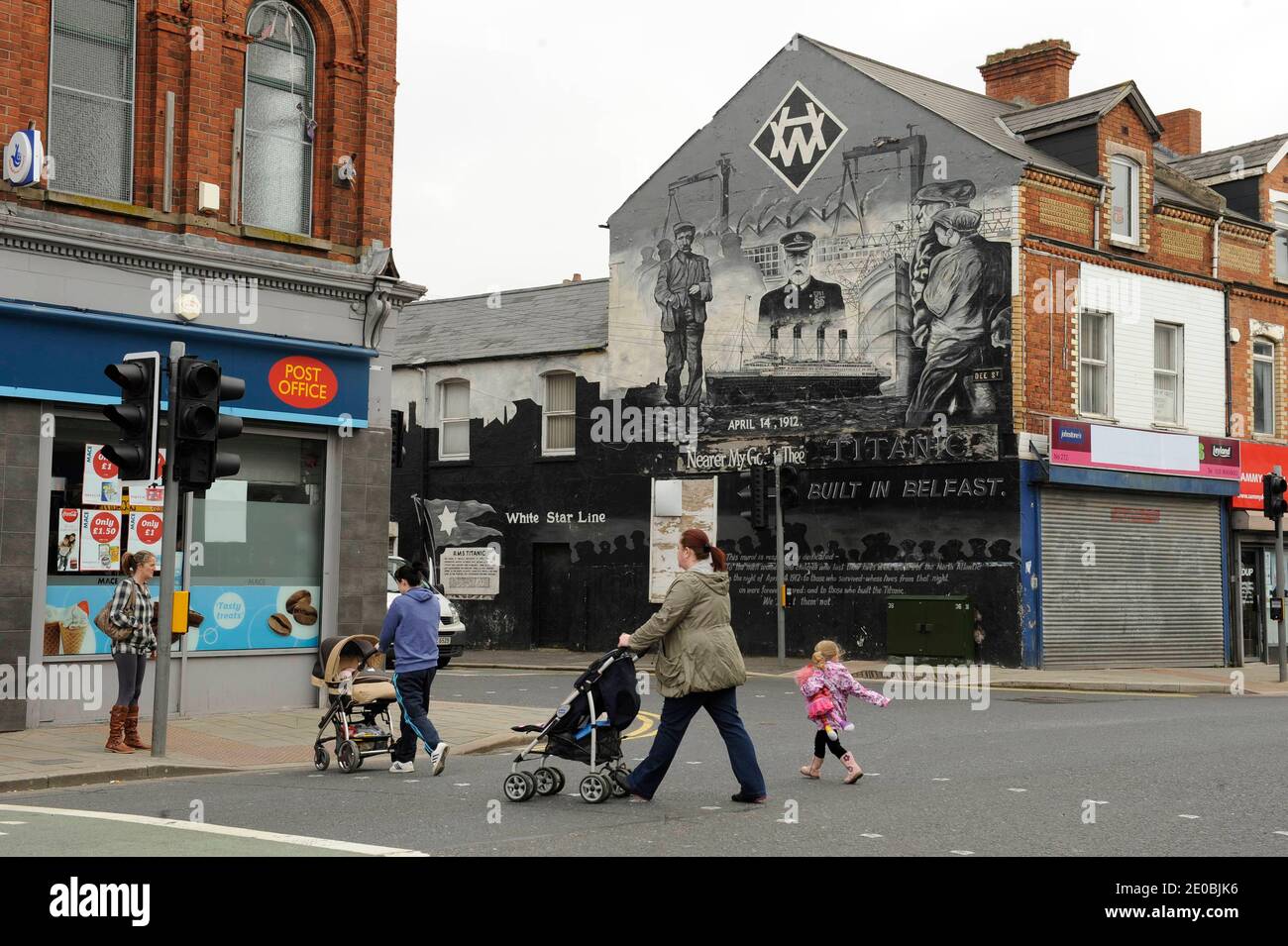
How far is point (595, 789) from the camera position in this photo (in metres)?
10.3

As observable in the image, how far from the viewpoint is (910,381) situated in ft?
89.0

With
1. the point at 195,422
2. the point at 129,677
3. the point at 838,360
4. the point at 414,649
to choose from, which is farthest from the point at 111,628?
the point at 838,360

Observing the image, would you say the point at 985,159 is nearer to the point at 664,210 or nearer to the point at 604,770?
the point at 664,210

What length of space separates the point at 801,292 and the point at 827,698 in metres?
17.6

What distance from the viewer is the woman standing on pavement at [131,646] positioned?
1307cm

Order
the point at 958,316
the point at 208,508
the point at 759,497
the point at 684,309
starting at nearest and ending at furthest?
the point at 208,508, the point at 759,497, the point at 958,316, the point at 684,309

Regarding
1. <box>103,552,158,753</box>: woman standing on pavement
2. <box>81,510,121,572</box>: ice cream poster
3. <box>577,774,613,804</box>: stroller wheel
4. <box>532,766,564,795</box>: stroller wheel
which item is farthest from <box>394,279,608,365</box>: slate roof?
<box>577,774,613,804</box>: stroller wheel

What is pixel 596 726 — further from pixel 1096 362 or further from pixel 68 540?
pixel 1096 362

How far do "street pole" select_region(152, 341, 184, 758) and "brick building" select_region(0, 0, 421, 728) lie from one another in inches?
7.6

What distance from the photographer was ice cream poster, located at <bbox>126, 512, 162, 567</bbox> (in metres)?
15.3

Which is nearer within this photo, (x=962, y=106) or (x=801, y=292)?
(x=801, y=292)

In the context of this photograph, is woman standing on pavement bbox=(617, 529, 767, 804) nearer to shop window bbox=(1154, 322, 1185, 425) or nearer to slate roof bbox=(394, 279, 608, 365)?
shop window bbox=(1154, 322, 1185, 425)
